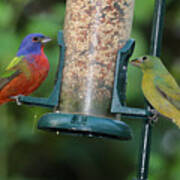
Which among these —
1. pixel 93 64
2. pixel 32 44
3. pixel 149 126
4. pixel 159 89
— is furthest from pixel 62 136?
pixel 149 126

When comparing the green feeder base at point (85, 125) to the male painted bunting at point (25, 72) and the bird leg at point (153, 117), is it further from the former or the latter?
the male painted bunting at point (25, 72)

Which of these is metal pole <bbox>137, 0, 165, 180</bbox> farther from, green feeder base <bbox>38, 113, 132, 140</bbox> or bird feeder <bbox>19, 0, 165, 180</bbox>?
bird feeder <bbox>19, 0, 165, 180</bbox>

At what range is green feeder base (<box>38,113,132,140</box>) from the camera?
18.5 feet

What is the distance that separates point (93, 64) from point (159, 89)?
Result: 0.72 metres

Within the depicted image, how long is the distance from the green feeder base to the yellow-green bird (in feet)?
1.87

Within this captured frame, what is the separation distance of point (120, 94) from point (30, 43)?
1.41 metres

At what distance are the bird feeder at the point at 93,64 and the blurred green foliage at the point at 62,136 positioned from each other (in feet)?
3.82

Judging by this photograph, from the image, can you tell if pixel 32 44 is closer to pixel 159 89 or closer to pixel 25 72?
pixel 25 72

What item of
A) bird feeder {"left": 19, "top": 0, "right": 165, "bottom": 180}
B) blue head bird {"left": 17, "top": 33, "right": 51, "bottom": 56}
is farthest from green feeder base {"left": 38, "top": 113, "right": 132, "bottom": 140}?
blue head bird {"left": 17, "top": 33, "right": 51, "bottom": 56}

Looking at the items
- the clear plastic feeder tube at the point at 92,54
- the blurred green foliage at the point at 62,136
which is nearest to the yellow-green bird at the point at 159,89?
the clear plastic feeder tube at the point at 92,54

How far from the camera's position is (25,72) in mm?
6812

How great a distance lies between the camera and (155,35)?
548cm

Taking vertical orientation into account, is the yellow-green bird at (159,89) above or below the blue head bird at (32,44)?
below

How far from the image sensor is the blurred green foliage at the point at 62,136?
7555mm
